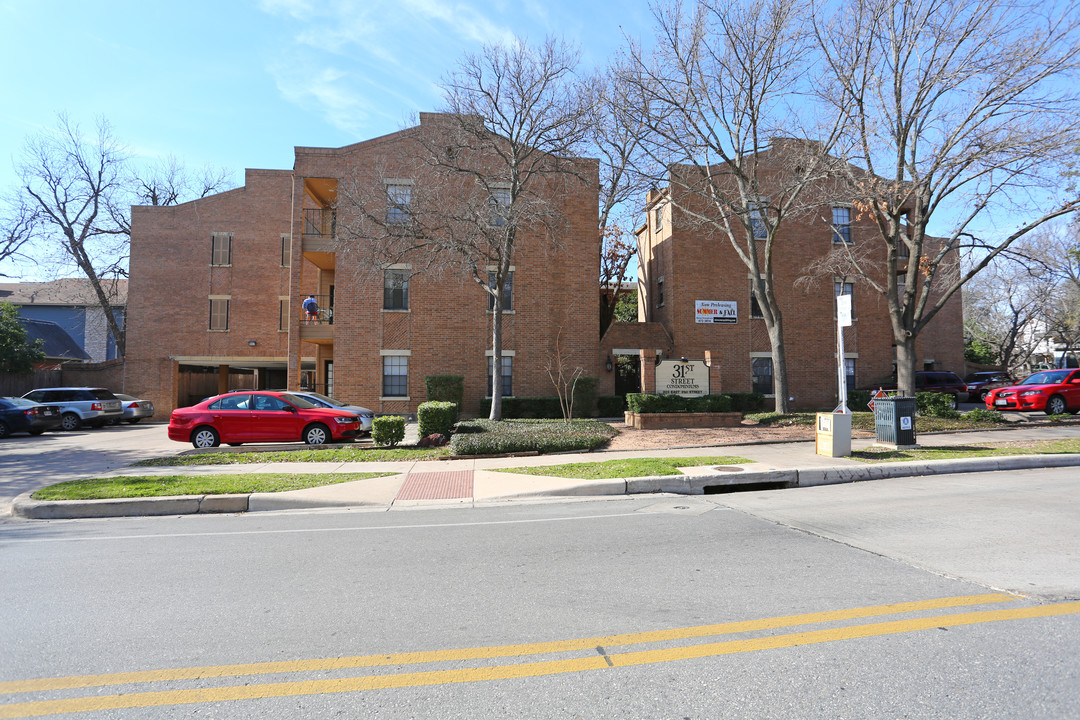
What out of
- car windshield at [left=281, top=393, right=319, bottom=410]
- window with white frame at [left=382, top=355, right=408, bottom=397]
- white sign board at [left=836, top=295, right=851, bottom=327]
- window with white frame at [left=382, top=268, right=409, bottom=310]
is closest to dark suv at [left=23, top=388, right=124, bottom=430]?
window with white frame at [left=382, top=355, right=408, bottom=397]

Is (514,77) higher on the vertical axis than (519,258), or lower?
higher

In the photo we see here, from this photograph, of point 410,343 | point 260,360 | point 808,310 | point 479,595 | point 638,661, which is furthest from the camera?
point 260,360

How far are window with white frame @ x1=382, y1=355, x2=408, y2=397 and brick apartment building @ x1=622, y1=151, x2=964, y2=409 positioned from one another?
8321mm

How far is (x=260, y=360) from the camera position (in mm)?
28328

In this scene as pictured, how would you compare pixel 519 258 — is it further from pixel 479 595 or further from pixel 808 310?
pixel 479 595

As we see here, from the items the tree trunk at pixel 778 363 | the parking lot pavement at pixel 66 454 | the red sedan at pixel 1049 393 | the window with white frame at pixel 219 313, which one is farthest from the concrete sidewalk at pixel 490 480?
the window with white frame at pixel 219 313

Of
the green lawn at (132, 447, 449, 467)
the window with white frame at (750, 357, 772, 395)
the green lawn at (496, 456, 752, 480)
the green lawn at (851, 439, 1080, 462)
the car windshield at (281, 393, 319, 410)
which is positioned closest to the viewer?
the green lawn at (496, 456, 752, 480)

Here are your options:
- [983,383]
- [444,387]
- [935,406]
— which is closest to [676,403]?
[935,406]

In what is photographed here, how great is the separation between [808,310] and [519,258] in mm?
12758

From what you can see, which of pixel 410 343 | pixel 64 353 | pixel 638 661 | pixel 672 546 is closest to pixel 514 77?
pixel 410 343

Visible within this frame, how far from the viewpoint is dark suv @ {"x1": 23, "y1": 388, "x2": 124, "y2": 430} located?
2173 cm

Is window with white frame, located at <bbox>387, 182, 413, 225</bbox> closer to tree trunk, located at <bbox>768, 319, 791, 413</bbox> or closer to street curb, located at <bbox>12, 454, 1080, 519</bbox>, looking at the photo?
tree trunk, located at <bbox>768, 319, 791, 413</bbox>

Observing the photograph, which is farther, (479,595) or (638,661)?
(479,595)

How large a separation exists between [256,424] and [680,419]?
37.6 feet
